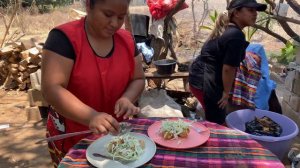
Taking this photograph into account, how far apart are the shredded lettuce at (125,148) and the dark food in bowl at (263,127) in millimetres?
1837

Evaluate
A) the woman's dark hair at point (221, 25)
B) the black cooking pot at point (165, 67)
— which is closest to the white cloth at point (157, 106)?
the black cooking pot at point (165, 67)

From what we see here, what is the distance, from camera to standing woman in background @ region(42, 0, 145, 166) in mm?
1526

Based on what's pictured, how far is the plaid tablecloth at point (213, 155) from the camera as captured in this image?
1.54m

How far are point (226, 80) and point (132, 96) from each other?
1.55 metres

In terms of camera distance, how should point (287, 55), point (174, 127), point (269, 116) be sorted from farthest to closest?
point (287, 55) → point (269, 116) → point (174, 127)

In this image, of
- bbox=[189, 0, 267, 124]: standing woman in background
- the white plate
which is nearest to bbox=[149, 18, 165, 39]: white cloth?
bbox=[189, 0, 267, 124]: standing woman in background

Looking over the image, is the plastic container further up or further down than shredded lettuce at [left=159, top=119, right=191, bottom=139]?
further down

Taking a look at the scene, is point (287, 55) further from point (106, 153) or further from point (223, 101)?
point (106, 153)

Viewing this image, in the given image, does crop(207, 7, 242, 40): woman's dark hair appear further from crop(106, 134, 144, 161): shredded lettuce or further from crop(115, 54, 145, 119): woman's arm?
crop(106, 134, 144, 161): shredded lettuce

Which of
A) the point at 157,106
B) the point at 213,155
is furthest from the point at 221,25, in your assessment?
the point at 213,155

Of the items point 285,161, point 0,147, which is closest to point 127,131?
point 285,161

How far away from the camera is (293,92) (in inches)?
153

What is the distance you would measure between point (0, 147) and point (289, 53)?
5.73 metres

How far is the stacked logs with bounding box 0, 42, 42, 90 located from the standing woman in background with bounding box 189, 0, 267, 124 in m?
3.66
